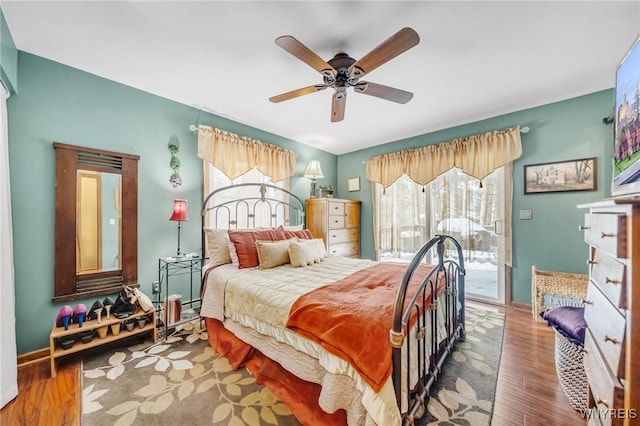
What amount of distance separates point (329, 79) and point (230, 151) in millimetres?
1873

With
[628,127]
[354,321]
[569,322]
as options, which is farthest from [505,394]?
[628,127]

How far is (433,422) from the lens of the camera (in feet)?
4.71

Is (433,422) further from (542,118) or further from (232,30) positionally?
(542,118)

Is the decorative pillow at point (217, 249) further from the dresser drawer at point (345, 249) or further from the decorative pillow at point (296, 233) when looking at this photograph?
the dresser drawer at point (345, 249)

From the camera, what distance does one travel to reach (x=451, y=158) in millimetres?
3645

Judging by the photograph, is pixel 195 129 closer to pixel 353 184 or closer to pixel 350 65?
pixel 350 65

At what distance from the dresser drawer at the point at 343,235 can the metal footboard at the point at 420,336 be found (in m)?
2.16

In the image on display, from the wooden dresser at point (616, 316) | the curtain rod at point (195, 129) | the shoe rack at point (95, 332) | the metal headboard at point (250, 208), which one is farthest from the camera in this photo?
the metal headboard at point (250, 208)

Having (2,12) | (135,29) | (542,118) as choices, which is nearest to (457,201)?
(542,118)

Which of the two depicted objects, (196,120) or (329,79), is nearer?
(329,79)

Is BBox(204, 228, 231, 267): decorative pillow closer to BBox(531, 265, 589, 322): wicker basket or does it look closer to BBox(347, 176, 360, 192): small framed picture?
BBox(347, 176, 360, 192): small framed picture

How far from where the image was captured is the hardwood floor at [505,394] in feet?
4.84

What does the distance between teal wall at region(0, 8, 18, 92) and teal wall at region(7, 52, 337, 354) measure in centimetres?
12

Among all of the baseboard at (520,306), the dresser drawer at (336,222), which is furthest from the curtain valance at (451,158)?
the baseboard at (520,306)
